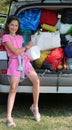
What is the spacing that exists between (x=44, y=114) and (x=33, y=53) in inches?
36.9

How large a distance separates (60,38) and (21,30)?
602 mm

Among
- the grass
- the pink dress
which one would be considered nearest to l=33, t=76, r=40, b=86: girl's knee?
the pink dress

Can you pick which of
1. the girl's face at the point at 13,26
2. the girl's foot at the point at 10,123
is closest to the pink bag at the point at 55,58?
the girl's face at the point at 13,26

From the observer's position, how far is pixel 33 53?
18.4 ft

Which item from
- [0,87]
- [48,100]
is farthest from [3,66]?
[48,100]

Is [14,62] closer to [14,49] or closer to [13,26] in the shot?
[14,49]

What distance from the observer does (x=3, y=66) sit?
5.60 meters

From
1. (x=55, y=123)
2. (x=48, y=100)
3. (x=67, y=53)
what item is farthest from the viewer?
(x=48, y=100)

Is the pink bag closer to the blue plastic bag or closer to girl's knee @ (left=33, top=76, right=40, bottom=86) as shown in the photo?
girl's knee @ (left=33, top=76, right=40, bottom=86)

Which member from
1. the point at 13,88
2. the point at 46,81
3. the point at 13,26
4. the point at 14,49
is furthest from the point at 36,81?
the point at 13,26

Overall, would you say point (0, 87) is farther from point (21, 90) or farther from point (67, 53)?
point (67, 53)

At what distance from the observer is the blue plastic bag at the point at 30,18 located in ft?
20.1

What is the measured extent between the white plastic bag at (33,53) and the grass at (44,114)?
0.83m

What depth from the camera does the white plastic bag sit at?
18.4 ft
